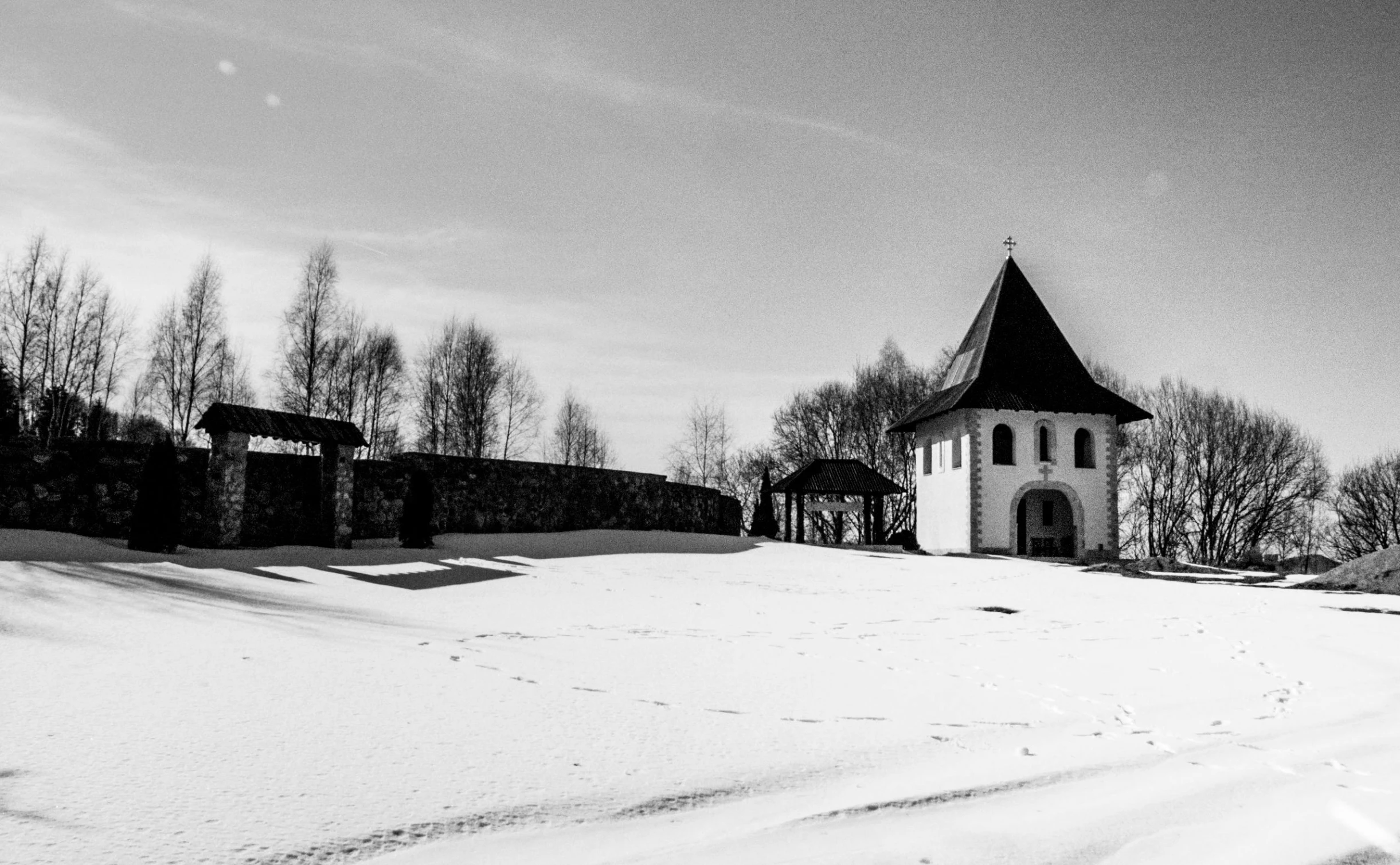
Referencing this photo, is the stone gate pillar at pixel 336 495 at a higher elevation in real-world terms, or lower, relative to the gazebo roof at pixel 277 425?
lower

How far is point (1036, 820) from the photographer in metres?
Answer: 3.12

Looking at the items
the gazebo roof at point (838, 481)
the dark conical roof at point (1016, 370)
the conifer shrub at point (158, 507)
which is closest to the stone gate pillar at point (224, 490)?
the conifer shrub at point (158, 507)

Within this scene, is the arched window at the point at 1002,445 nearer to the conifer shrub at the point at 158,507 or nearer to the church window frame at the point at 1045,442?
the church window frame at the point at 1045,442

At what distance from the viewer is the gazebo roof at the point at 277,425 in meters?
14.4

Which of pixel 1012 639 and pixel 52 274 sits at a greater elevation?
pixel 52 274

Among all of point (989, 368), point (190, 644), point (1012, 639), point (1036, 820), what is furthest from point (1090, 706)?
point (989, 368)

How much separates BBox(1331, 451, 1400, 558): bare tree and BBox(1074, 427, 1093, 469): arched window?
22750 mm

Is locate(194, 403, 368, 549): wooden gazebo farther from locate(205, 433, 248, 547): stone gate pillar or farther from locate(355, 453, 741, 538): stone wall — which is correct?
locate(355, 453, 741, 538): stone wall


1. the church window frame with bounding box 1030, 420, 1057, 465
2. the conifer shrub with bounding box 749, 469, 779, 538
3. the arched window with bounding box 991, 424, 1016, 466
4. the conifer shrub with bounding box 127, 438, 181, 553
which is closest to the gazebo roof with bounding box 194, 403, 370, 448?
the conifer shrub with bounding box 127, 438, 181, 553

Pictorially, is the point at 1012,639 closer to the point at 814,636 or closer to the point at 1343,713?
the point at 814,636

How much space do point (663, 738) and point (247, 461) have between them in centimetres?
1415

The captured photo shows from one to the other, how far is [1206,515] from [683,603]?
128 ft

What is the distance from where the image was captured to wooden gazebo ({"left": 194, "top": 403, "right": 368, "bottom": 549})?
14.4m

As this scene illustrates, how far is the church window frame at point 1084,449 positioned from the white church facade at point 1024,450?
0.03m
